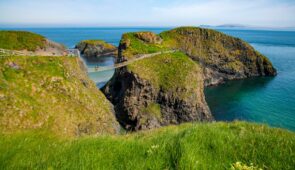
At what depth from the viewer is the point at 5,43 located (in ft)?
116

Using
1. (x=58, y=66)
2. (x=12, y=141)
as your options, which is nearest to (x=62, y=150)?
(x=12, y=141)

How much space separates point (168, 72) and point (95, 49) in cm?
8700

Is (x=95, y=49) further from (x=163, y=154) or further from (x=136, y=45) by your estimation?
(x=163, y=154)

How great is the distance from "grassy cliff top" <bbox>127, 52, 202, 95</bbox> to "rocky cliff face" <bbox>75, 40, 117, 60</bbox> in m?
73.7

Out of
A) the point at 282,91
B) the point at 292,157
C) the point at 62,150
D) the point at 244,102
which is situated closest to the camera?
the point at 292,157

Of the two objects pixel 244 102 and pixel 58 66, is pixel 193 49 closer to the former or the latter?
pixel 244 102

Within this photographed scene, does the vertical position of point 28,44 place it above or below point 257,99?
above

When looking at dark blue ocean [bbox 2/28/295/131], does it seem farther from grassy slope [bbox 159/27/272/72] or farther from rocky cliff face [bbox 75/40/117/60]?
rocky cliff face [bbox 75/40/117/60]

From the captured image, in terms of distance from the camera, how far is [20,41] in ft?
119

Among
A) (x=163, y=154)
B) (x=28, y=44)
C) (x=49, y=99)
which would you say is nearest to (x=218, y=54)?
(x=28, y=44)

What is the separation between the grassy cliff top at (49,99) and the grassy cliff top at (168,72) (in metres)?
14.2

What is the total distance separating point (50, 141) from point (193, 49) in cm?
7483

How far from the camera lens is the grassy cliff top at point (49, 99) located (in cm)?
2166

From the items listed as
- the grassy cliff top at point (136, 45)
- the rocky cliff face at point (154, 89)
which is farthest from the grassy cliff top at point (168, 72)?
the grassy cliff top at point (136, 45)
